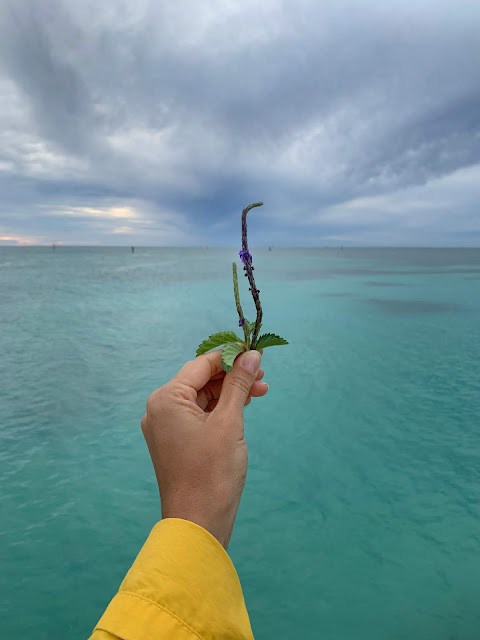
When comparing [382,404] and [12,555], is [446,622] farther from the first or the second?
[382,404]

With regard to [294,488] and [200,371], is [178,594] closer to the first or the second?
[200,371]

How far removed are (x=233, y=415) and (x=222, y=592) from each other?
940 mm

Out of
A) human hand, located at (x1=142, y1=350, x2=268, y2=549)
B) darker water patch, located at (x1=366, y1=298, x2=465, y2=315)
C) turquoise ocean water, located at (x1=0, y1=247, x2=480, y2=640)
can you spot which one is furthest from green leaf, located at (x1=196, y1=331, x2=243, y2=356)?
darker water patch, located at (x1=366, y1=298, x2=465, y2=315)

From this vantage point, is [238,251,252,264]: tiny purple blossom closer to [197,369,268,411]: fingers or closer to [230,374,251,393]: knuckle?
[230,374,251,393]: knuckle

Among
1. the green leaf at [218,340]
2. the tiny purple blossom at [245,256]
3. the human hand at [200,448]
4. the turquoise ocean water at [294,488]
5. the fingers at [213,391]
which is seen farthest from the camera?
the turquoise ocean water at [294,488]

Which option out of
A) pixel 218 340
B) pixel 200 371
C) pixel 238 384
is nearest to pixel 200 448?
pixel 238 384

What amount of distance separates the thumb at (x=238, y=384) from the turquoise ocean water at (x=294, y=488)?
6272mm

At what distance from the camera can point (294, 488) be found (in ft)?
33.2

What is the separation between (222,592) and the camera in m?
1.72

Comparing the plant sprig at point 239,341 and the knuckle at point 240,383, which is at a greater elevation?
the plant sprig at point 239,341

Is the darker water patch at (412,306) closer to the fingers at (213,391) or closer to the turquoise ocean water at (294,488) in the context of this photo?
the turquoise ocean water at (294,488)

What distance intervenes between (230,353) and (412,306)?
130 ft

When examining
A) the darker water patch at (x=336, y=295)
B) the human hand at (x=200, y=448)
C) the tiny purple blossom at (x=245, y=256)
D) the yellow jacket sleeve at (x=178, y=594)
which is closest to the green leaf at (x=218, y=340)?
the human hand at (x=200, y=448)

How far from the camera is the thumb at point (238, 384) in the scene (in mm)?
2494
